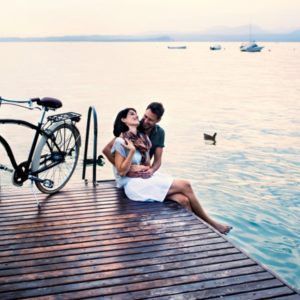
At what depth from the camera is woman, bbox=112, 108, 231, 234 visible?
5.18 metres

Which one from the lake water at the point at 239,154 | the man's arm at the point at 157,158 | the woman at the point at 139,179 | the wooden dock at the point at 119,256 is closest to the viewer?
the wooden dock at the point at 119,256

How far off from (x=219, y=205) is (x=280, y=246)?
2.11m

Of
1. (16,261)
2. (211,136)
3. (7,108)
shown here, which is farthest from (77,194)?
(7,108)

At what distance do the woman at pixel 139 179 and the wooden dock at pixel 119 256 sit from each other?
13 cm

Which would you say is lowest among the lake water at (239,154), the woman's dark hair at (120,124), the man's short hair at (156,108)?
the lake water at (239,154)

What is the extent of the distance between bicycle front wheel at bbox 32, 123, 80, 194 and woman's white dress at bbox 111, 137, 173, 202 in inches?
24.9

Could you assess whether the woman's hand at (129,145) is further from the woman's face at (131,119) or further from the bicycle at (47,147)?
the bicycle at (47,147)

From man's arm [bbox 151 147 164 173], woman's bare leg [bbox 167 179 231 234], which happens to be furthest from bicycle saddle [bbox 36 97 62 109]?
woman's bare leg [bbox 167 179 231 234]

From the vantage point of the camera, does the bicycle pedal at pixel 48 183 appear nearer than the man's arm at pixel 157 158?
Yes

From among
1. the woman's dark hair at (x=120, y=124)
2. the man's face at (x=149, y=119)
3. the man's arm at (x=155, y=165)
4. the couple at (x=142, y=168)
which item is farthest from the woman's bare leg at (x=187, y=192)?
the woman's dark hair at (x=120, y=124)

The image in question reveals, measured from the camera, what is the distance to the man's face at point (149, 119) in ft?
17.3

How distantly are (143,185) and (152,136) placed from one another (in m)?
0.63

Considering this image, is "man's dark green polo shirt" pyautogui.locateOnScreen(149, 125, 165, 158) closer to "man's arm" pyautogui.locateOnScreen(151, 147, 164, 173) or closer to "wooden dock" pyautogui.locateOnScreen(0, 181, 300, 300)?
"man's arm" pyautogui.locateOnScreen(151, 147, 164, 173)

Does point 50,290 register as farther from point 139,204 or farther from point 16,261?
point 139,204
